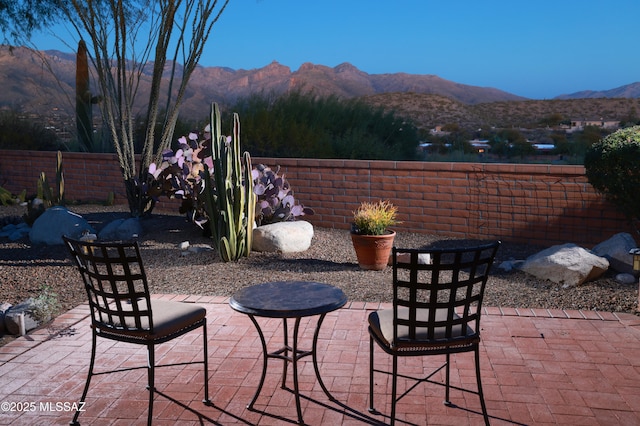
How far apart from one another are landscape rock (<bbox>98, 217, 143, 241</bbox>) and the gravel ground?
0.19 m

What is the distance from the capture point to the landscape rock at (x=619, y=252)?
284 inches

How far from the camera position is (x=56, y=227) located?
9.44 m

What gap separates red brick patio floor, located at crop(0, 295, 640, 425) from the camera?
3.99 m

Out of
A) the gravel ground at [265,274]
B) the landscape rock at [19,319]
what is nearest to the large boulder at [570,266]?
the gravel ground at [265,274]

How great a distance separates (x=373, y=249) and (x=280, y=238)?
1392 mm

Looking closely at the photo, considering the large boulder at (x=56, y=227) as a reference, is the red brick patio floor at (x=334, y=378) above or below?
below

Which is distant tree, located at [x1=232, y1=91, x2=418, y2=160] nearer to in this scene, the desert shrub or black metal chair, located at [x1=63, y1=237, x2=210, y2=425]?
the desert shrub

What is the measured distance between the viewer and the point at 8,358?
16.3 feet

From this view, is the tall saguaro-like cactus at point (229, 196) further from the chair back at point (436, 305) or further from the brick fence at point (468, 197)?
the chair back at point (436, 305)

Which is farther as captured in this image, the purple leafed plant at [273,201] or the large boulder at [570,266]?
the purple leafed plant at [273,201]

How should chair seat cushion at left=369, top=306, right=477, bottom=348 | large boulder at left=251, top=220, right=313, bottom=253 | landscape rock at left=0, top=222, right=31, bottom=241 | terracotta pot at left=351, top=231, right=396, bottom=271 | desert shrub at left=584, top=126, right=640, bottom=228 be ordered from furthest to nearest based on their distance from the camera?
landscape rock at left=0, top=222, right=31, bottom=241 → large boulder at left=251, top=220, right=313, bottom=253 → terracotta pot at left=351, top=231, right=396, bottom=271 → desert shrub at left=584, top=126, right=640, bottom=228 → chair seat cushion at left=369, top=306, right=477, bottom=348

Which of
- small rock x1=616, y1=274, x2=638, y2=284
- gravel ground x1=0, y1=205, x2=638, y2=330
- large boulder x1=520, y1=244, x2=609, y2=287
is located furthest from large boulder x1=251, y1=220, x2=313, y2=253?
small rock x1=616, y1=274, x2=638, y2=284

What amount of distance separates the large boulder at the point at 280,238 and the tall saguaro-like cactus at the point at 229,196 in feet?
1.07

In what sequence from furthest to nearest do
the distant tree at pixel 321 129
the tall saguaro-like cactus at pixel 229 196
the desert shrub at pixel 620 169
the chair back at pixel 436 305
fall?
the distant tree at pixel 321 129
the tall saguaro-like cactus at pixel 229 196
the desert shrub at pixel 620 169
the chair back at pixel 436 305
